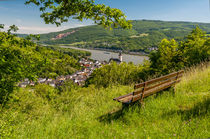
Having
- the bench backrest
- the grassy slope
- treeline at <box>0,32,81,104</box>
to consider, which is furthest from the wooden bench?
treeline at <box>0,32,81,104</box>

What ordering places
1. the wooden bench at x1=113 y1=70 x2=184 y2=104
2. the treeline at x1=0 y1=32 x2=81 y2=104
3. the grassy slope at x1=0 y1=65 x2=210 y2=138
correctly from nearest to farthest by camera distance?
1. the grassy slope at x1=0 y1=65 x2=210 y2=138
2. the wooden bench at x1=113 y1=70 x2=184 y2=104
3. the treeline at x1=0 y1=32 x2=81 y2=104

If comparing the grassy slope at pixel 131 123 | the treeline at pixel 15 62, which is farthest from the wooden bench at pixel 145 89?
the treeline at pixel 15 62

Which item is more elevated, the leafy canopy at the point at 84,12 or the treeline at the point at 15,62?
the leafy canopy at the point at 84,12

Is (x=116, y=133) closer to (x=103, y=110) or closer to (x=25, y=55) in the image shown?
(x=103, y=110)

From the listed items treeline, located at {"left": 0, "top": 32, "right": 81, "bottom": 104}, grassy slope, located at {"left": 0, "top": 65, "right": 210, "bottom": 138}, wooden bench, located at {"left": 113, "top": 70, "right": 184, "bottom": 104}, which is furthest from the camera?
treeline, located at {"left": 0, "top": 32, "right": 81, "bottom": 104}

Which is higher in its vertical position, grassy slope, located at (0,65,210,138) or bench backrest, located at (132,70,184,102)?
bench backrest, located at (132,70,184,102)

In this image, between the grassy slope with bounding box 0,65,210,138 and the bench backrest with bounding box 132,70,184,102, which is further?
the bench backrest with bounding box 132,70,184,102

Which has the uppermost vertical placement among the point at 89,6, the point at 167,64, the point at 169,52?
the point at 89,6

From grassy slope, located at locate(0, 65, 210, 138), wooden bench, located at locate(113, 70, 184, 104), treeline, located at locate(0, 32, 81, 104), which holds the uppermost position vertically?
treeline, located at locate(0, 32, 81, 104)

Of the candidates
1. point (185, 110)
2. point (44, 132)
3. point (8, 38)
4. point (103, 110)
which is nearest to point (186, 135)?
point (185, 110)

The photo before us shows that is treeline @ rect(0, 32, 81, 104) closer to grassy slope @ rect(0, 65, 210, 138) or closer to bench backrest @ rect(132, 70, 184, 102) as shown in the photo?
grassy slope @ rect(0, 65, 210, 138)

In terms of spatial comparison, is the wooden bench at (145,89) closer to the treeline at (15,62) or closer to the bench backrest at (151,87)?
the bench backrest at (151,87)
